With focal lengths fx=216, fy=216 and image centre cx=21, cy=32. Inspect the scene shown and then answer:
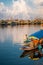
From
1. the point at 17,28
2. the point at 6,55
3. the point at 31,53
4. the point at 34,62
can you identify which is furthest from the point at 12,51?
the point at 17,28

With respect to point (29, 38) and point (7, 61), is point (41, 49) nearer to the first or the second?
point (29, 38)

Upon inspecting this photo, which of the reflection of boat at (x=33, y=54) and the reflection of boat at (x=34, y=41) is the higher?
the reflection of boat at (x=34, y=41)

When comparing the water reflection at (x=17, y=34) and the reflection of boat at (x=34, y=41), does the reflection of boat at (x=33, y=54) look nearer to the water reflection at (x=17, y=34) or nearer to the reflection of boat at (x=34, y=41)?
the reflection of boat at (x=34, y=41)

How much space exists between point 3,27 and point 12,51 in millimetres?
4413

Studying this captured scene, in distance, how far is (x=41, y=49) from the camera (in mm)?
4715

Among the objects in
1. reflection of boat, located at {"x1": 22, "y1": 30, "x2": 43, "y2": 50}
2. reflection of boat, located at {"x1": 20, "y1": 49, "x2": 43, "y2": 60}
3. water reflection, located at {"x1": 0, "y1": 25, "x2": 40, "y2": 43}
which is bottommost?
water reflection, located at {"x1": 0, "y1": 25, "x2": 40, "y2": 43}

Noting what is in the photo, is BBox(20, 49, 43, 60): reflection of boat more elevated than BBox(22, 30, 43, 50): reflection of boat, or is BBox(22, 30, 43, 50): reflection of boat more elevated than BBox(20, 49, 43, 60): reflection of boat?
BBox(22, 30, 43, 50): reflection of boat

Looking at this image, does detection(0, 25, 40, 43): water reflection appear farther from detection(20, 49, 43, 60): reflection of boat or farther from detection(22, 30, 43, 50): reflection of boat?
detection(20, 49, 43, 60): reflection of boat

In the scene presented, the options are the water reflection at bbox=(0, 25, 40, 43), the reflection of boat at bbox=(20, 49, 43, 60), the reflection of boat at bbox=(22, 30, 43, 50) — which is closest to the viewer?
the reflection of boat at bbox=(20, 49, 43, 60)

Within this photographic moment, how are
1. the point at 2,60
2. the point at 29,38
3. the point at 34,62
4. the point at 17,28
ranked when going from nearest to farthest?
the point at 34,62 → the point at 2,60 → the point at 29,38 → the point at 17,28

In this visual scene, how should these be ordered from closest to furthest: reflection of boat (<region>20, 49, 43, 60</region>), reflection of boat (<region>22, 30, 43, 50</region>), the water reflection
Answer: reflection of boat (<region>20, 49, 43, 60</region>) < reflection of boat (<region>22, 30, 43, 50</region>) < the water reflection

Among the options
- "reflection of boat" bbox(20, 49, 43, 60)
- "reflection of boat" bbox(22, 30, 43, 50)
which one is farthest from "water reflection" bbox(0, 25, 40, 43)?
"reflection of boat" bbox(20, 49, 43, 60)

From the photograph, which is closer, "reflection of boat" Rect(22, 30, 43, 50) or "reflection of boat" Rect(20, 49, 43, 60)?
"reflection of boat" Rect(20, 49, 43, 60)

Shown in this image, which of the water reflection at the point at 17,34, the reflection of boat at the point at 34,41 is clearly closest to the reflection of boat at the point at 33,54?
the reflection of boat at the point at 34,41
